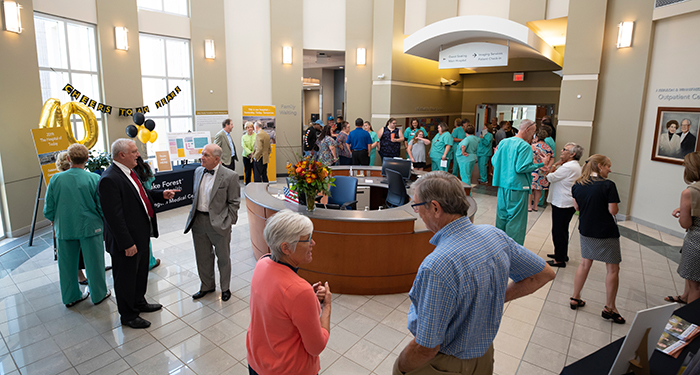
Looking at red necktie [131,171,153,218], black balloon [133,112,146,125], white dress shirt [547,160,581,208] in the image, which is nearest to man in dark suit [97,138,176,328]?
red necktie [131,171,153,218]

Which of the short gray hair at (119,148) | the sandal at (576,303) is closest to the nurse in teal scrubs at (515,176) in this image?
the sandal at (576,303)

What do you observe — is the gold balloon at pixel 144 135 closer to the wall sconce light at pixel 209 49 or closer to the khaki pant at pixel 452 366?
the wall sconce light at pixel 209 49

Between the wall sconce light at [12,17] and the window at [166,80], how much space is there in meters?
3.07

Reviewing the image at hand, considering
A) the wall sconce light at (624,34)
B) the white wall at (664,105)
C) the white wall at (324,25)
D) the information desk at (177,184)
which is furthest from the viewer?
the white wall at (324,25)

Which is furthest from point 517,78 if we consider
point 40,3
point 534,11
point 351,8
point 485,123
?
point 40,3

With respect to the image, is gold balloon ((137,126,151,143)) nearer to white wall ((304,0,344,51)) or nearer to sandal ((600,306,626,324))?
white wall ((304,0,344,51))

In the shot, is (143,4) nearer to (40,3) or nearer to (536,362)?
(40,3)

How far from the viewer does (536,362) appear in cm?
327

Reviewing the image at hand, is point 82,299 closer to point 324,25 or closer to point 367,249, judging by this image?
point 367,249

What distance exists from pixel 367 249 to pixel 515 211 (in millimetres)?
2161

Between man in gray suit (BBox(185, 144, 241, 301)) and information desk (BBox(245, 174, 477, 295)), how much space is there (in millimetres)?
628

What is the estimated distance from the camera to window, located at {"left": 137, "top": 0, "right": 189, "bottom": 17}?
28.9 ft

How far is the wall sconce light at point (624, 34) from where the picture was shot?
7.06 metres

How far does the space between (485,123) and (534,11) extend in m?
5.44
